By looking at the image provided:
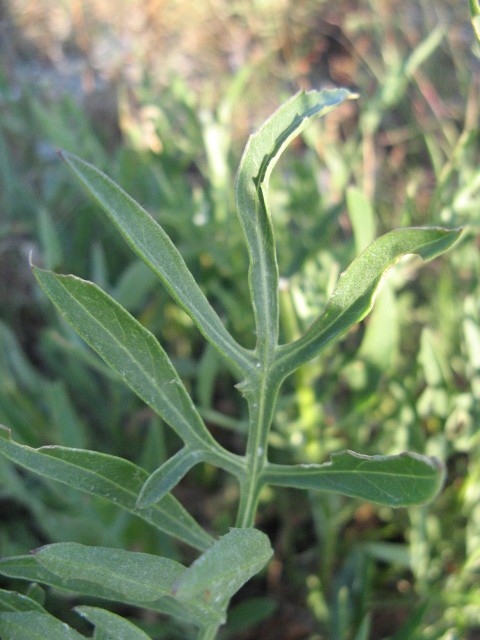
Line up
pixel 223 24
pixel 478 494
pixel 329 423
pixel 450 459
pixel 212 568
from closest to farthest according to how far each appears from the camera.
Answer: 1. pixel 212 568
2. pixel 478 494
3. pixel 329 423
4. pixel 450 459
5. pixel 223 24

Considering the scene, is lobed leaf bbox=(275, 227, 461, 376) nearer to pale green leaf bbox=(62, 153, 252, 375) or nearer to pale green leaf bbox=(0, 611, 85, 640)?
pale green leaf bbox=(62, 153, 252, 375)

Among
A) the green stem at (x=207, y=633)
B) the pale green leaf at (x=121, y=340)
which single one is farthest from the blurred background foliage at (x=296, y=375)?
the pale green leaf at (x=121, y=340)

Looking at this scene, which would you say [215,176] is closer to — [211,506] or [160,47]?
[211,506]

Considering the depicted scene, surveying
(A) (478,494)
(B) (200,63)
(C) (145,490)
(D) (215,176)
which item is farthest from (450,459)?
(B) (200,63)

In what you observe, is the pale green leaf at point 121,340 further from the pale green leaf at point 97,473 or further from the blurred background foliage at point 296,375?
the blurred background foliage at point 296,375

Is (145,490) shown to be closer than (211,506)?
Yes

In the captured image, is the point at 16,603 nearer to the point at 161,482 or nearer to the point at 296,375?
the point at 161,482
